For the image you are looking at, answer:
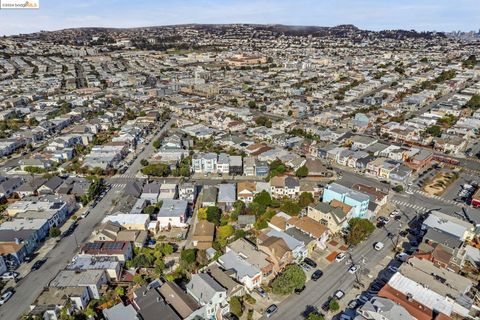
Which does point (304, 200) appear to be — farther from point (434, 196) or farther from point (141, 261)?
point (141, 261)

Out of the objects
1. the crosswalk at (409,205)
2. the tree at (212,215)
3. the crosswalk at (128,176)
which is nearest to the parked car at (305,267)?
the tree at (212,215)

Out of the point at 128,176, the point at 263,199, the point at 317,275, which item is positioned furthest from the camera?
the point at 128,176

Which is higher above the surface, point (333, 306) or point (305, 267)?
point (305, 267)

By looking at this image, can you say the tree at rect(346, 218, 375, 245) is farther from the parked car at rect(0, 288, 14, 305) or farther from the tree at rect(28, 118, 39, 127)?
the tree at rect(28, 118, 39, 127)

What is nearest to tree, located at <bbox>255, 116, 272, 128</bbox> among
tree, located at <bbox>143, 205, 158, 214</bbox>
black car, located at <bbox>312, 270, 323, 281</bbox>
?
tree, located at <bbox>143, 205, 158, 214</bbox>

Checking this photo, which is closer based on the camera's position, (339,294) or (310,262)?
(339,294)

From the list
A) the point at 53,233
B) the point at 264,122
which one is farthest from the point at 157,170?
the point at 264,122

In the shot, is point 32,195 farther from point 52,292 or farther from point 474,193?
point 474,193
